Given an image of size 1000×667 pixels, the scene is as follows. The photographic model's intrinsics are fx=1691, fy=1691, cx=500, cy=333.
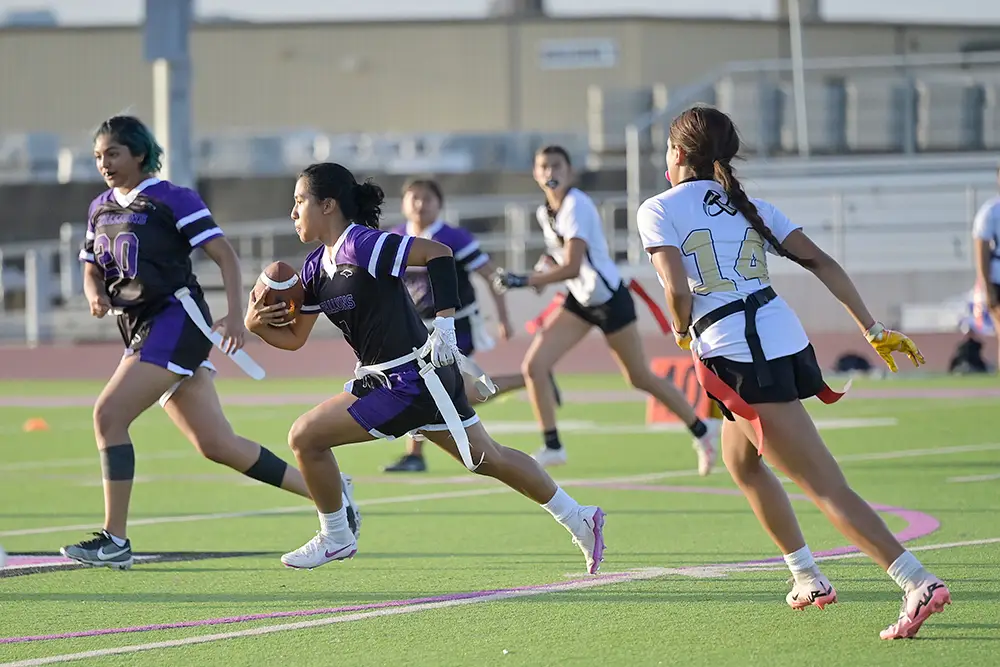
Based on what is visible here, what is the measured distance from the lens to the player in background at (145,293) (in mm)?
7992

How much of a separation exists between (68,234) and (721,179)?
21.5 m

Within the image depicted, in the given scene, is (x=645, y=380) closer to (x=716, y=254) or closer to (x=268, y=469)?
(x=268, y=469)

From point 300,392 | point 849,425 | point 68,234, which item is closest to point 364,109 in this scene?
point 68,234

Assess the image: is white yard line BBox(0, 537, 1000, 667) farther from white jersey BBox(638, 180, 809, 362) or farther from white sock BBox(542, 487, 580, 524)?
white jersey BBox(638, 180, 809, 362)

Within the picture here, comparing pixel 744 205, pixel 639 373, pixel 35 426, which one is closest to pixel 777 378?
pixel 744 205

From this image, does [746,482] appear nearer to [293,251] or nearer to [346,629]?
[346,629]

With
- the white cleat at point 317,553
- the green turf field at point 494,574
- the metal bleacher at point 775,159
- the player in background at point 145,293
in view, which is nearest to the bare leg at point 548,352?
the green turf field at point 494,574

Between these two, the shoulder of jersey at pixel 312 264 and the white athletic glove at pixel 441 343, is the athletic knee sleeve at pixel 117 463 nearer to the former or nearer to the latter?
the shoulder of jersey at pixel 312 264

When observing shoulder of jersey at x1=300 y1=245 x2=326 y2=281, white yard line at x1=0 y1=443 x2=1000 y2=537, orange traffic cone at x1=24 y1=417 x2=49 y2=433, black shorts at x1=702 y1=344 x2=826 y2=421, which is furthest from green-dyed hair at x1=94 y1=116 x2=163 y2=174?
orange traffic cone at x1=24 y1=417 x2=49 y2=433

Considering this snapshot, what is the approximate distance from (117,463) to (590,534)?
236cm

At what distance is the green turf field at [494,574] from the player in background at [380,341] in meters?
0.52

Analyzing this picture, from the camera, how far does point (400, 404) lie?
6.90m

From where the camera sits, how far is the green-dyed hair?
8055 millimetres

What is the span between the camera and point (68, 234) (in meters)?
26.3
